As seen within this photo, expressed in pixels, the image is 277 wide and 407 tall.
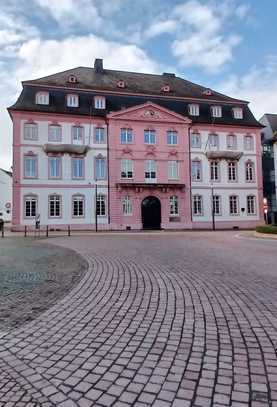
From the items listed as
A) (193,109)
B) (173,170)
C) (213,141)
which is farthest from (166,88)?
(173,170)

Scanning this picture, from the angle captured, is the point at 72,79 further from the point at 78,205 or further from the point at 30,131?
the point at 78,205

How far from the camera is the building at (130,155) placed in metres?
34.2

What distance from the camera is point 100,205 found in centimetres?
3569

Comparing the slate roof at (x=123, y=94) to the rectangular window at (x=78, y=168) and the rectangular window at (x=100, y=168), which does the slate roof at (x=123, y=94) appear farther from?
the rectangular window at (x=78, y=168)

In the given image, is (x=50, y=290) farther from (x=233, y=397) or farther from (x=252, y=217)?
(x=252, y=217)

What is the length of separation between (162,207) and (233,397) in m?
34.5

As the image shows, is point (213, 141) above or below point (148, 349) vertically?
above

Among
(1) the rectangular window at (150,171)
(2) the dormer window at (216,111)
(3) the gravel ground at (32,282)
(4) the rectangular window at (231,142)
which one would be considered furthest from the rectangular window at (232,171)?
(3) the gravel ground at (32,282)

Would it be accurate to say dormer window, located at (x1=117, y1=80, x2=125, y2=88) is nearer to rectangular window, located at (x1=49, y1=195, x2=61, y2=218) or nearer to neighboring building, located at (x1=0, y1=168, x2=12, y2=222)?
rectangular window, located at (x1=49, y1=195, x2=61, y2=218)

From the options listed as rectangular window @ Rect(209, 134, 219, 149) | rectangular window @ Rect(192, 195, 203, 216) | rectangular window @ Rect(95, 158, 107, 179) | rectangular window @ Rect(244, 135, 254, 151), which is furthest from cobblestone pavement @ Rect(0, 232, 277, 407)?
rectangular window @ Rect(244, 135, 254, 151)

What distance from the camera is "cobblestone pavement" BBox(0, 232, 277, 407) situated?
2898 millimetres

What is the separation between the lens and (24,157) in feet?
111

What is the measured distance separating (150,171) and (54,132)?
1137 centimetres

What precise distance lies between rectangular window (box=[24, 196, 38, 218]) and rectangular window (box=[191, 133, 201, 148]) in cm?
1914
